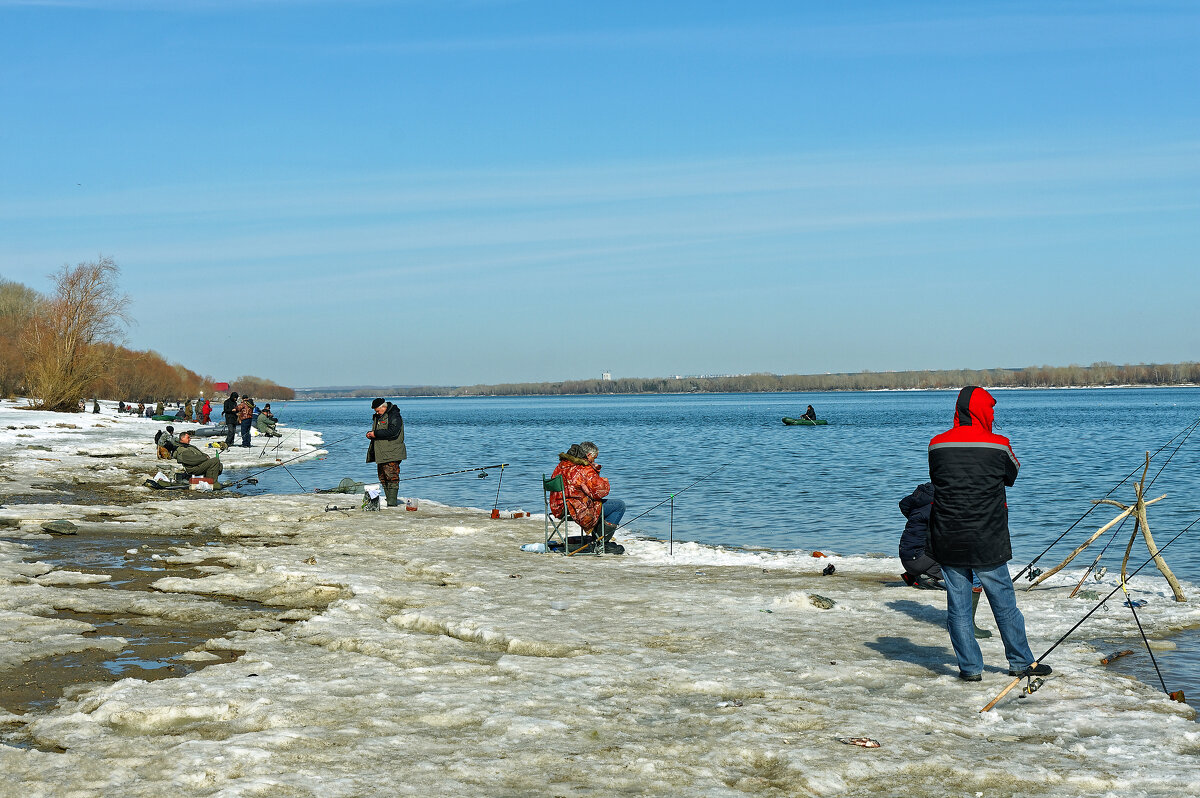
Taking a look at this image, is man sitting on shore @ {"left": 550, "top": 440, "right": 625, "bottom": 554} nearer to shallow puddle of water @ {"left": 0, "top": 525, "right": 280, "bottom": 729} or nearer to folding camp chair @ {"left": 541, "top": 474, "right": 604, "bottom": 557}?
folding camp chair @ {"left": 541, "top": 474, "right": 604, "bottom": 557}

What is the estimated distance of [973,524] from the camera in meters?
6.72

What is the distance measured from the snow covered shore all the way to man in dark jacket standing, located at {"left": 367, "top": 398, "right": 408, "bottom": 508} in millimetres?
4645

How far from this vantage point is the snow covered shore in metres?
5.06

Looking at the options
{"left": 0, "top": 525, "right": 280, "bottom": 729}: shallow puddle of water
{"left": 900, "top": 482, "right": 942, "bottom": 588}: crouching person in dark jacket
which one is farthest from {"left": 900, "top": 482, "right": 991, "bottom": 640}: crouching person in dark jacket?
{"left": 0, "top": 525, "right": 280, "bottom": 729}: shallow puddle of water

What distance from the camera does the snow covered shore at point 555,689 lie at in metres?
5.06

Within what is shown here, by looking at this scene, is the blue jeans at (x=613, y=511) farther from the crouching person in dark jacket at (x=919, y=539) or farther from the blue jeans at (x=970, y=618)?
the blue jeans at (x=970, y=618)

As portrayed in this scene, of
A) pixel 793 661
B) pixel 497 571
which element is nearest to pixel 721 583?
pixel 497 571

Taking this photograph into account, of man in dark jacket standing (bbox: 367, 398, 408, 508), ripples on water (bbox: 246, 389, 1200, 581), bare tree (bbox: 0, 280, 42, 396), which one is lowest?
ripples on water (bbox: 246, 389, 1200, 581)

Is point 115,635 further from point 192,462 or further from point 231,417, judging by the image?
point 231,417

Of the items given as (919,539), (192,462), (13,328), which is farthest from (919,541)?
(13,328)

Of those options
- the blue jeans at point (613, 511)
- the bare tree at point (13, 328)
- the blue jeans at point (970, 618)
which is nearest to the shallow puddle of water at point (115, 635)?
the blue jeans at point (970, 618)

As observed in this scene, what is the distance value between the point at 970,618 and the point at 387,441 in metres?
12.0

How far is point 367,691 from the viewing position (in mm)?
6547

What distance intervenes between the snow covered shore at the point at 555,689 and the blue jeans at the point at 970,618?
0.69ft
